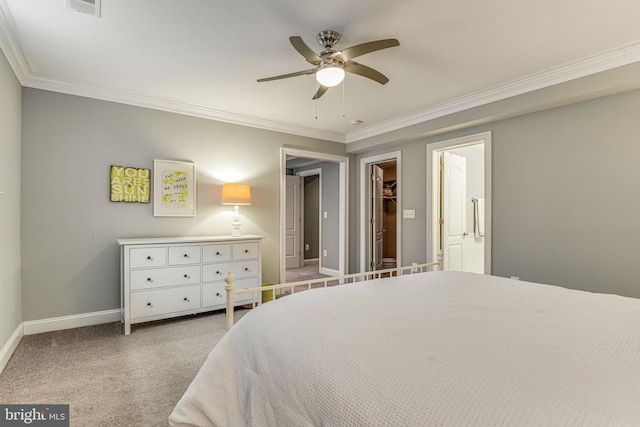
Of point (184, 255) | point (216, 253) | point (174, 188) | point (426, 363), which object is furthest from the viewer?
point (174, 188)

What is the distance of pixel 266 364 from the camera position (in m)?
1.22

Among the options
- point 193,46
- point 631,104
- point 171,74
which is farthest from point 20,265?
point 631,104

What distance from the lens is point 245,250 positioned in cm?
375

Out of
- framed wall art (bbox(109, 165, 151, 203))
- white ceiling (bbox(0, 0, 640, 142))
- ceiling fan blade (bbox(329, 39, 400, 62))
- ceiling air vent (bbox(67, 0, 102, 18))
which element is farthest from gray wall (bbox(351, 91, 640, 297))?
framed wall art (bbox(109, 165, 151, 203))

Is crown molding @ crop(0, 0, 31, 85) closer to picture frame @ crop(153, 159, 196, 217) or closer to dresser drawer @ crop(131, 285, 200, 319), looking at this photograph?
picture frame @ crop(153, 159, 196, 217)

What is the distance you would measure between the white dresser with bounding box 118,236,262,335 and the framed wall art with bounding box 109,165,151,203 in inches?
19.3

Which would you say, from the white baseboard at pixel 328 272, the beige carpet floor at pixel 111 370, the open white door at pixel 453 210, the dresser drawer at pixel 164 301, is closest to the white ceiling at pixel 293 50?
the open white door at pixel 453 210

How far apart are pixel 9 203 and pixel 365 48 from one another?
3011 mm

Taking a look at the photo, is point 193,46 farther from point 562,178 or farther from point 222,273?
point 562,178

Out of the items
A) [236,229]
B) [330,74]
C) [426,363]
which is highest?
[330,74]

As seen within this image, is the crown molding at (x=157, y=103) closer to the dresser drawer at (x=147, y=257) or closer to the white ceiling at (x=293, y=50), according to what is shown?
the white ceiling at (x=293, y=50)

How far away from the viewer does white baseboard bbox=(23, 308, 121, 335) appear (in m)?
3.01

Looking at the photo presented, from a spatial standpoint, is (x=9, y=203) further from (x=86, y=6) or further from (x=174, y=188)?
(x=86, y=6)

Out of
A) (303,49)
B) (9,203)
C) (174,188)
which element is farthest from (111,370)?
(303,49)
